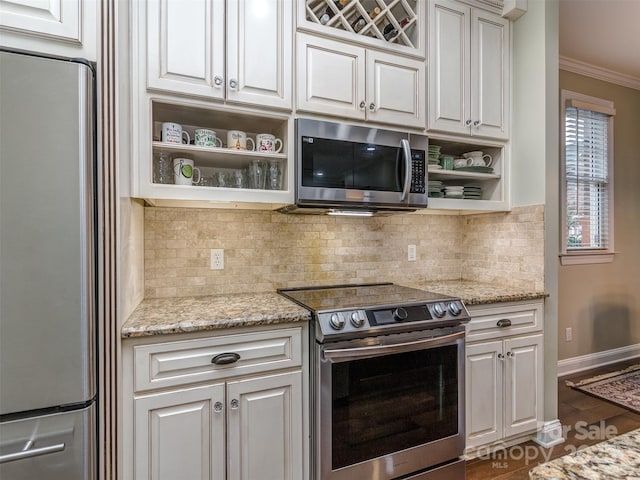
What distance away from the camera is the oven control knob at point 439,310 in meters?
1.74

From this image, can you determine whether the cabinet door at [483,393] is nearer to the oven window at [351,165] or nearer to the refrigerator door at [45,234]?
the oven window at [351,165]

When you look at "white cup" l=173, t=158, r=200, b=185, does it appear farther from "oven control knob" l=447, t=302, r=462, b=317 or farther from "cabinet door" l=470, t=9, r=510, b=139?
"cabinet door" l=470, t=9, r=510, b=139

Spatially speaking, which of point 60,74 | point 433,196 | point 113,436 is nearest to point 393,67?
point 433,196

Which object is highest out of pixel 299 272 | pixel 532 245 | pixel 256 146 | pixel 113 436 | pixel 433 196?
pixel 256 146

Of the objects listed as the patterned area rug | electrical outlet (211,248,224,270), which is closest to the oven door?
electrical outlet (211,248,224,270)

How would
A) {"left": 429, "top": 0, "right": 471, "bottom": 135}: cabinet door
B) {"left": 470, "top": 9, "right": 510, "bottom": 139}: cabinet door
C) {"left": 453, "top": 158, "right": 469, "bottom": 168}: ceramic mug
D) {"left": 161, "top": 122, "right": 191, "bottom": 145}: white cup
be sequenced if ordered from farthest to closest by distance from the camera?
1. {"left": 453, "top": 158, "right": 469, "bottom": 168}: ceramic mug
2. {"left": 470, "top": 9, "right": 510, "bottom": 139}: cabinet door
3. {"left": 429, "top": 0, "right": 471, "bottom": 135}: cabinet door
4. {"left": 161, "top": 122, "right": 191, "bottom": 145}: white cup

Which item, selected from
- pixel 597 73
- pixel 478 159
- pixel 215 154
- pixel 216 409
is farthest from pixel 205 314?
pixel 597 73

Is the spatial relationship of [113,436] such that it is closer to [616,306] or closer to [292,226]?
[292,226]

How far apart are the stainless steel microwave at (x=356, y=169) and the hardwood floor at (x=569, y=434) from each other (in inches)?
58.4

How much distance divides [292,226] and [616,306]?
3469 mm

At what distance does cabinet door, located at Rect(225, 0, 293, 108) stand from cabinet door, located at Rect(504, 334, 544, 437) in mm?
1875

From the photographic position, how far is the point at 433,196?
7.52 ft

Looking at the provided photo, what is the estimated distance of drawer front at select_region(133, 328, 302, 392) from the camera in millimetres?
1345

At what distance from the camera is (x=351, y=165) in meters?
1.88
